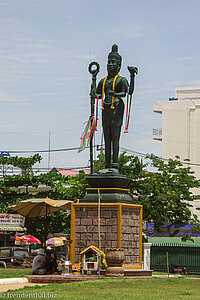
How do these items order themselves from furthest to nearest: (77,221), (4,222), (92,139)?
(4,222) → (92,139) → (77,221)

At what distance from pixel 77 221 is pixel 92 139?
3030 mm

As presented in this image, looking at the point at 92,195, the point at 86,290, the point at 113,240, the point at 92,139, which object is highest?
the point at 92,139

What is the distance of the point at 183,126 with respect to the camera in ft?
179

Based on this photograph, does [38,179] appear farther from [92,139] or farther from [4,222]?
[92,139]

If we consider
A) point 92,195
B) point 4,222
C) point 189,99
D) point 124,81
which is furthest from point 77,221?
point 189,99

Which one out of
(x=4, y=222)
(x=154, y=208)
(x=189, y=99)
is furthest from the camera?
(x=189, y=99)

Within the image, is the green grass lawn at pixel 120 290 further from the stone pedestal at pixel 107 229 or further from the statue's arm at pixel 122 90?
the statue's arm at pixel 122 90

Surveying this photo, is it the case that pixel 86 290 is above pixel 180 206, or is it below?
below

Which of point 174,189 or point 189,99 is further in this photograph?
point 189,99

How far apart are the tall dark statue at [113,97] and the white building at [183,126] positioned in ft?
111

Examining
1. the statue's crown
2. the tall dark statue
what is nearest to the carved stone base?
the tall dark statue

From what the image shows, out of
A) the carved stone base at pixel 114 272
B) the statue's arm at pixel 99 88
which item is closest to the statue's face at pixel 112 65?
the statue's arm at pixel 99 88

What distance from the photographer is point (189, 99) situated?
2132 inches

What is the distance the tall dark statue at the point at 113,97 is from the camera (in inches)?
785
